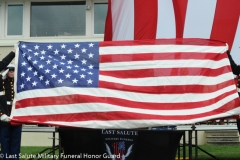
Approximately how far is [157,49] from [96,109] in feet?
4.09

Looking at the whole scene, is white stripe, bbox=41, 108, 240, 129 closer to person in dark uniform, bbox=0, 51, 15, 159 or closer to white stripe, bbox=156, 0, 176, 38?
person in dark uniform, bbox=0, 51, 15, 159

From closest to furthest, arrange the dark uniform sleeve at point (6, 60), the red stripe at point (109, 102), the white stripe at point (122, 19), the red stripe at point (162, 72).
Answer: the red stripe at point (109, 102)
the red stripe at point (162, 72)
the dark uniform sleeve at point (6, 60)
the white stripe at point (122, 19)

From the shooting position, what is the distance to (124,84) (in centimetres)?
630

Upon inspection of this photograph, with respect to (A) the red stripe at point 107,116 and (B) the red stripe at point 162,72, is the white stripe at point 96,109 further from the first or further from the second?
(B) the red stripe at point 162,72

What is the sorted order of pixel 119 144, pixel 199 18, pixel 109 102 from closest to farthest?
pixel 109 102 < pixel 119 144 < pixel 199 18

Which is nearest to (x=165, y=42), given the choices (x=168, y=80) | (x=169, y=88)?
(x=168, y=80)

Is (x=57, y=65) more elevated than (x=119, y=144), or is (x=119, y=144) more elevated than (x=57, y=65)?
(x=57, y=65)

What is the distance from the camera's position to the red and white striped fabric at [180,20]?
805cm

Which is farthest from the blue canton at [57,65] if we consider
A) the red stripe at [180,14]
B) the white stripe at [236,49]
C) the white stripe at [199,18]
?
the white stripe at [236,49]

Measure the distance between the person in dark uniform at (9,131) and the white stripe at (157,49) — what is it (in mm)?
1505

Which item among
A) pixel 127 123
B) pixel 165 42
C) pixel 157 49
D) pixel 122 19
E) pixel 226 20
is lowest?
pixel 127 123

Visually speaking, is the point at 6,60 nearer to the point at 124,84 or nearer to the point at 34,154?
the point at 124,84

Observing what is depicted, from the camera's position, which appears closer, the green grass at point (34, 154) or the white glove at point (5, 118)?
the white glove at point (5, 118)

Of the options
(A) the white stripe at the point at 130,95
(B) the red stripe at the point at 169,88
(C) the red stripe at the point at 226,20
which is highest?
(C) the red stripe at the point at 226,20
